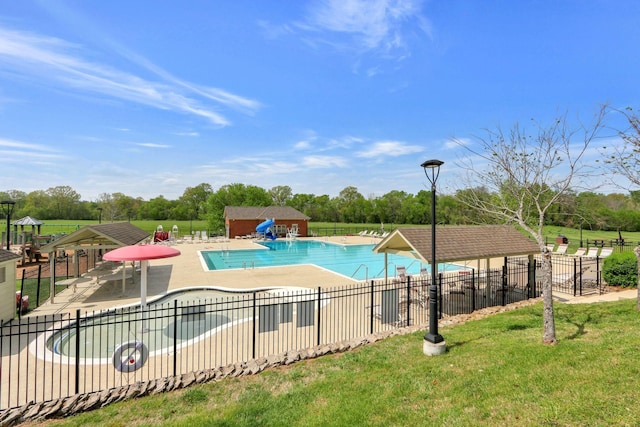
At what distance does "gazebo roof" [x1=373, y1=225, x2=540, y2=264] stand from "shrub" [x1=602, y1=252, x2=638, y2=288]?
176 inches

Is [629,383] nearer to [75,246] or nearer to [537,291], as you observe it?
A: [537,291]

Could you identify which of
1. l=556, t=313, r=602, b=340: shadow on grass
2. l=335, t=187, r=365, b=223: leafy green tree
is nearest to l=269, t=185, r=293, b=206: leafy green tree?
l=335, t=187, r=365, b=223: leafy green tree

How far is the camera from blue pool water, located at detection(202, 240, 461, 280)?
2108 centimetres

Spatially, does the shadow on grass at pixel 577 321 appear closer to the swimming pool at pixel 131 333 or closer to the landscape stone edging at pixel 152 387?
the landscape stone edging at pixel 152 387

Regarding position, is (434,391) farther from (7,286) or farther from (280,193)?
(280,193)

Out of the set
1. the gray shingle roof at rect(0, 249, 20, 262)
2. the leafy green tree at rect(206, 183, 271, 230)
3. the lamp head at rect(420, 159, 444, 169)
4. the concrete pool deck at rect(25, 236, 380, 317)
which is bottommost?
the concrete pool deck at rect(25, 236, 380, 317)

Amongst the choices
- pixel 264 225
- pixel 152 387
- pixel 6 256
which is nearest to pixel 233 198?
pixel 264 225

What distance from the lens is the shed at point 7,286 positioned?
363 inches

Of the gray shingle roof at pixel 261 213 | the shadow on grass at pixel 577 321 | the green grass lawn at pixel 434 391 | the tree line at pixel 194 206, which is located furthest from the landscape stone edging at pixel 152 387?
the tree line at pixel 194 206

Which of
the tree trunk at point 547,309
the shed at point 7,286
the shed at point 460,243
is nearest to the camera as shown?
the tree trunk at point 547,309

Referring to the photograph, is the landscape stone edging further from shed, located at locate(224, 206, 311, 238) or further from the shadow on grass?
shed, located at locate(224, 206, 311, 238)

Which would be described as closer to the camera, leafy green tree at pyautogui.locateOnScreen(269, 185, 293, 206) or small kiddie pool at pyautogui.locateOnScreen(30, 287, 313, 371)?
small kiddie pool at pyautogui.locateOnScreen(30, 287, 313, 371)

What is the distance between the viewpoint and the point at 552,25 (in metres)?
10.3

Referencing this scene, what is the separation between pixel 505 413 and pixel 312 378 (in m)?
3.04
